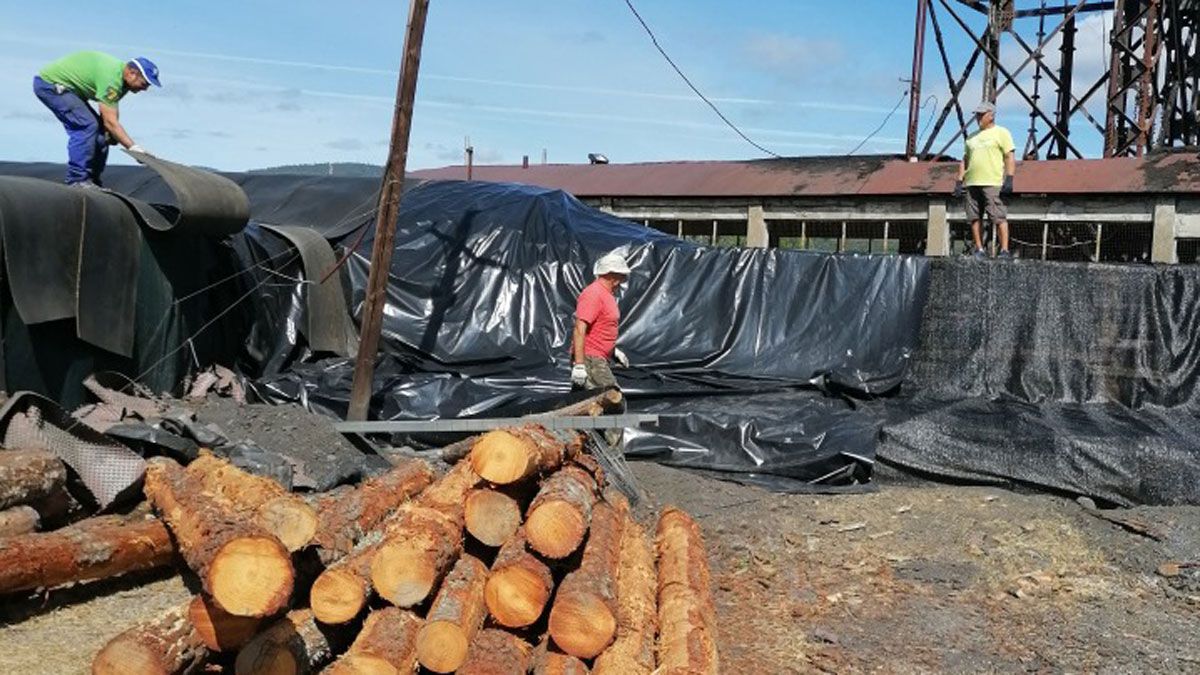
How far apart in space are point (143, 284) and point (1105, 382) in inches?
364

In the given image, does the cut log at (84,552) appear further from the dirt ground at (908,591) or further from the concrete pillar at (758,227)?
the concrete pillar at (758,227)

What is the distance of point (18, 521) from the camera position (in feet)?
19.7

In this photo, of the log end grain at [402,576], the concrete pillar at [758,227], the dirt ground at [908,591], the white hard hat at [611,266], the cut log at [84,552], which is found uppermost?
the concrete pillar at [758,227]

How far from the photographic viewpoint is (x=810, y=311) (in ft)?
39.8

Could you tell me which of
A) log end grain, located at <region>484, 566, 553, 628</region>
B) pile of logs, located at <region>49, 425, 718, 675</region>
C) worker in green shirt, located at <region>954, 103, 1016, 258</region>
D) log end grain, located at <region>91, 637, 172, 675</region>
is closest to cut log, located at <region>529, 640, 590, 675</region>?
pile of logs, located at <region>49, 425, 718, 675</region>

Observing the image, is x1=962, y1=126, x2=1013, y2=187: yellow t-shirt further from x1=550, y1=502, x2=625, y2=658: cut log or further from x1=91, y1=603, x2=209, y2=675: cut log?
x1=91, y1=603, x2=209, y2=675: cut log

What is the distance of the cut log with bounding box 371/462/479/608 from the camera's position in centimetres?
466

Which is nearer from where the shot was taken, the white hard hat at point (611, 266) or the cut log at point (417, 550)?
the cut log at point (417, 550)

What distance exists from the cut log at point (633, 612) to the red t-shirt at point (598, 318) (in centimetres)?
287

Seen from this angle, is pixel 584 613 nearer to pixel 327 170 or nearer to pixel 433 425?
pixel 433 425

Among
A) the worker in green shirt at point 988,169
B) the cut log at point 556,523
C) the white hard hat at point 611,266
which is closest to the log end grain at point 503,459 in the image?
the cut log at point 556,523

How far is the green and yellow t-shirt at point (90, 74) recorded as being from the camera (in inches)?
376

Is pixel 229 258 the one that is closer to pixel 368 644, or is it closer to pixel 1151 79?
pixel 368 644

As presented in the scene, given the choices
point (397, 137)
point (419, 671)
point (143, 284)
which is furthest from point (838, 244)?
point (419, 671)
